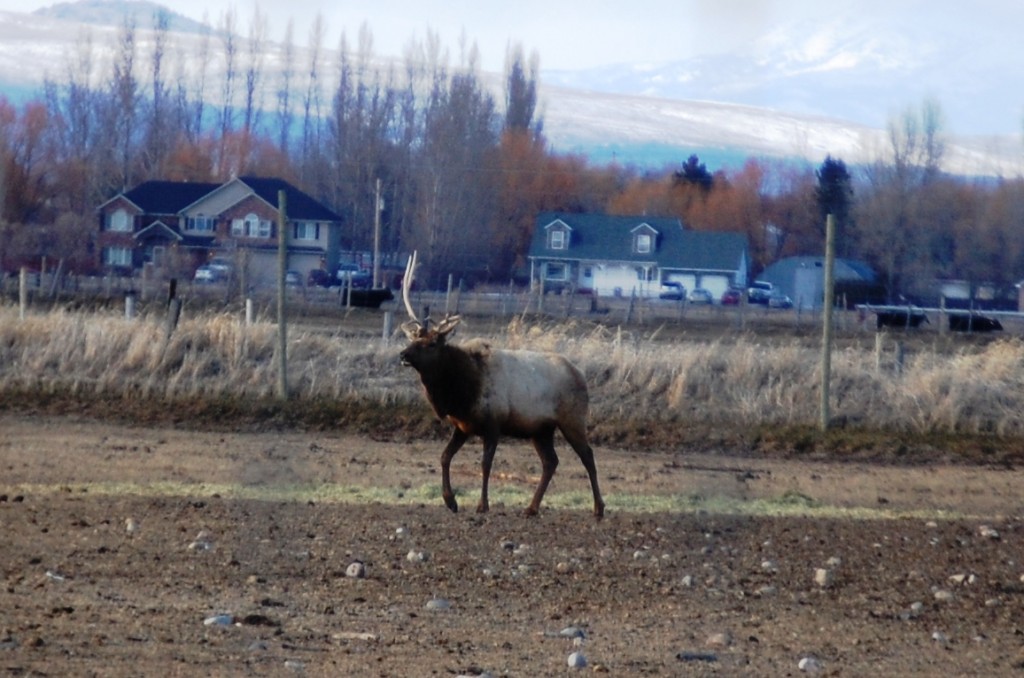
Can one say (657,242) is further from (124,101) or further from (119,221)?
(124,101)

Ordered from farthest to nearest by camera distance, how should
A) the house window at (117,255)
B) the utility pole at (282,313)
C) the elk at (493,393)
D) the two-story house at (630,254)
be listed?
1. the house window at (117,255)
2. the two-story house at (630,254)
3. the utility pole at (282,313)
4. the elk at (493,393)

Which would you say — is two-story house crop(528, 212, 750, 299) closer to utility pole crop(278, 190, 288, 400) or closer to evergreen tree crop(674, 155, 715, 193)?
evergreen tree crop(674, 155, 715, 193)

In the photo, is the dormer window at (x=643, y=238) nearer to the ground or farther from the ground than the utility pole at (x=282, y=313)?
farther from the ground

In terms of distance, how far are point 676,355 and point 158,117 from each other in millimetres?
61432

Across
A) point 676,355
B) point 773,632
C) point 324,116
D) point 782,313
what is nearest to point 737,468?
point 676,355

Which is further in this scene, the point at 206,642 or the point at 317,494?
the point at 317,494

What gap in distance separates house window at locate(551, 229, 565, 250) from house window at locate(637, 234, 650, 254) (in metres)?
4.16

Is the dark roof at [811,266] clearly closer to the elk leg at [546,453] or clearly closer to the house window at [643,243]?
the house window at [643,243]

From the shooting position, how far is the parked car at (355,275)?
50406 millimetres

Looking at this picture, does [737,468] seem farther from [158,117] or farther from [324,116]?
[158,117]

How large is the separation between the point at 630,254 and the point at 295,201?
14.0 metres

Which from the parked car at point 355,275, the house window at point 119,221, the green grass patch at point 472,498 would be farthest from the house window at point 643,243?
the green grass patch at point 472,498

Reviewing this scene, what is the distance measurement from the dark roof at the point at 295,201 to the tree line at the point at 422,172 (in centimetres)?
126

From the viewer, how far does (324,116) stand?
6981cm
